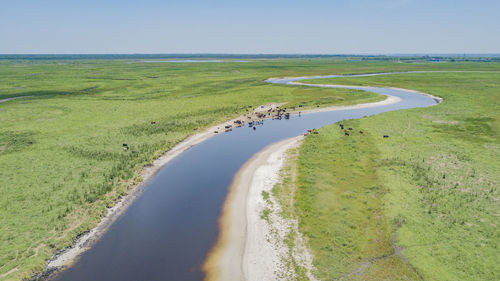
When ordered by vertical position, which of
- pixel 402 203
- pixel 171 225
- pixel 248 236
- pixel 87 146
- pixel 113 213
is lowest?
pixel 171 225

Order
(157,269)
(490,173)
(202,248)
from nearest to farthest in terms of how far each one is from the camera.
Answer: (157,269), (202,248), (490,173)

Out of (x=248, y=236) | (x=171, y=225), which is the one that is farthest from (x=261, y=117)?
(x=248, y=236)

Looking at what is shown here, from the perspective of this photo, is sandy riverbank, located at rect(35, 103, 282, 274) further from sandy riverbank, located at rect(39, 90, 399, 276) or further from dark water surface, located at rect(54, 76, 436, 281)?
dark water surface, located at rect(54, 76, 436, 281)

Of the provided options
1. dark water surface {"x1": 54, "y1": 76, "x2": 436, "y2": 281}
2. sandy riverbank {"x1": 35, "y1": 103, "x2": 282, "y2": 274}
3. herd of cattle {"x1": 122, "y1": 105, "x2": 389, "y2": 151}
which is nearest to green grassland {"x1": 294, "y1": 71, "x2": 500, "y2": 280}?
dark water surface {"x1": 54, "y1": 76, "x2": 436, "y2": 281}

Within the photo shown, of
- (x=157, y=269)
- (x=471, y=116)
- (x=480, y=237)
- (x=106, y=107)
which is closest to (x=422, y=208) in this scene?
(x=480, y=237)

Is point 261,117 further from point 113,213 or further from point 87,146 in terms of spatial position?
point 113,213

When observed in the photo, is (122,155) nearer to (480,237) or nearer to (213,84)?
(480,237)
